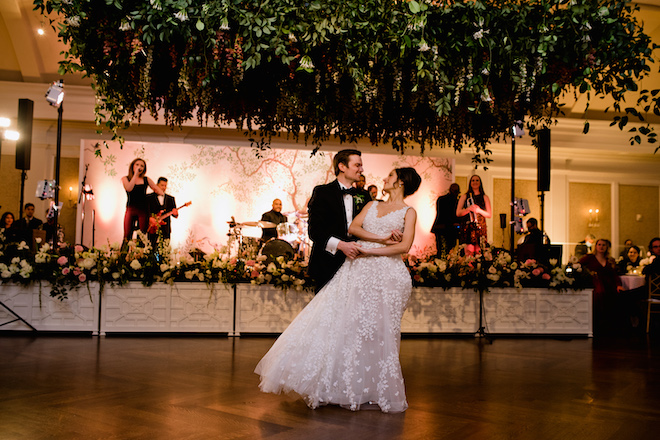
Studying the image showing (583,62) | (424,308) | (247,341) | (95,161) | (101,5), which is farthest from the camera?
(95,161)

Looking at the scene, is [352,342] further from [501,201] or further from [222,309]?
[501,201]

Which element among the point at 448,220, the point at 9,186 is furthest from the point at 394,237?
the point at 9,186

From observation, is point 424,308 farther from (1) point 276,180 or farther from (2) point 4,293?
(1) point 276,180

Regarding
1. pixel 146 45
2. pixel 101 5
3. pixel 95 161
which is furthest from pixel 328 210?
pixel 95 161

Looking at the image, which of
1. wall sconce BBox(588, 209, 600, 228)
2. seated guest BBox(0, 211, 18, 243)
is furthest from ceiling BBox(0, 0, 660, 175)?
seated guest BBox(0, 211, 18, 243)

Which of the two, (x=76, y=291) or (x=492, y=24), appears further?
(x=76, y=291)

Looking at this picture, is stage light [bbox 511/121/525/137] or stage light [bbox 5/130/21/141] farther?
stage light [bbox 5/130/21/141]

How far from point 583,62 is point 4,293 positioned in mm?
6165

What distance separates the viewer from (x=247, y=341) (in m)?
6.19

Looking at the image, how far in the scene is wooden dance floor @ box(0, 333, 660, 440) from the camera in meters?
2.93

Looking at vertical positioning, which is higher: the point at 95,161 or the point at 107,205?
the point at 95,161

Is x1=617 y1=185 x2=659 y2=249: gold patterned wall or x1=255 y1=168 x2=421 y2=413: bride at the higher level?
x1=617 y1=185 x2=659 y2=249: gold patterned wall

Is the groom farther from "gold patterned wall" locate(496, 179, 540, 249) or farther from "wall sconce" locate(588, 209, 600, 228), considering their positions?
"wall sconce" locate(588, 209, 600, 228)

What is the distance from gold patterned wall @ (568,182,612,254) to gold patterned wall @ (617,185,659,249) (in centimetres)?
40
